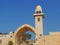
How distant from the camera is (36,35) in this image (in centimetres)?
4075

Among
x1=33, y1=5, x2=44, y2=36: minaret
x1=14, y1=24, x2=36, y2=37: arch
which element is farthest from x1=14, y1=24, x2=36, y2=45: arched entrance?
x1=33, y1=5, x2=44, y2=36: minaret

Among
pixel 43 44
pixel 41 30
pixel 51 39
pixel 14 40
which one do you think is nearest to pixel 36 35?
pixel 41 30

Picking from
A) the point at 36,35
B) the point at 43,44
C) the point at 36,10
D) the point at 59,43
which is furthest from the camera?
the point at 36,10

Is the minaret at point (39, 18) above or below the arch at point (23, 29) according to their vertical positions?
above

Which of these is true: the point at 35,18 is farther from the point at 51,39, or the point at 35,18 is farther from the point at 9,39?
the point at 51,39

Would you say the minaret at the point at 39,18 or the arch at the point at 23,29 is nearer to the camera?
the arch at the point at 23,29

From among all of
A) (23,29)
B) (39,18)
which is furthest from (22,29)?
(39,18)

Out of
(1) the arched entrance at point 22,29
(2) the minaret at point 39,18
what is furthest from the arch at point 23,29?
(2) the minaret at point 39,18

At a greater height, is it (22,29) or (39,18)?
(39,18)

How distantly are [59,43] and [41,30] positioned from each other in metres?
12.4

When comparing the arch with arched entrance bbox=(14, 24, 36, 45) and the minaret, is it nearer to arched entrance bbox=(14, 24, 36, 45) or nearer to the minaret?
arched entrance bbox=(14, 24, 36, 45)

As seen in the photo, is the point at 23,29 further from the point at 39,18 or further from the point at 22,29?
the point at 39,18

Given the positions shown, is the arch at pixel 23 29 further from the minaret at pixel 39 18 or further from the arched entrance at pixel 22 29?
the minaret at pixel 39 18

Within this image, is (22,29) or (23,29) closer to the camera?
(22,29)
